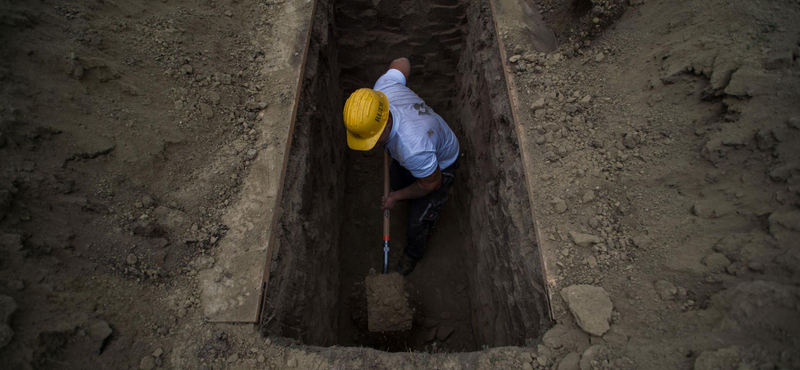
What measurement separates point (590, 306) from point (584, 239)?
39 centimetres

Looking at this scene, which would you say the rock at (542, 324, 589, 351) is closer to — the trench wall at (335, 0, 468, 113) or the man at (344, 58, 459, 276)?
the man at (344, 58, 459, 276)

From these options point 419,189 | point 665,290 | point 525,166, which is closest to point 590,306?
point 665,290

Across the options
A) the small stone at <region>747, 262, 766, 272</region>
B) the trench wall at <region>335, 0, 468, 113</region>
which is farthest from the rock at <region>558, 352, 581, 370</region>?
the trench wall at <region>335, 0, 468, 113</region>

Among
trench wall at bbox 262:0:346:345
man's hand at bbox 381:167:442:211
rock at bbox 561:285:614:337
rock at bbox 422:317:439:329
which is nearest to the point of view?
rock at bbox 561:285:614:337

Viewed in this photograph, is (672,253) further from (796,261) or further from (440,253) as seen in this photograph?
(440,253)

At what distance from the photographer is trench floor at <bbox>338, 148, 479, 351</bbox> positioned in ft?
11.5

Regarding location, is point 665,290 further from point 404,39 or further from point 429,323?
point 404,39

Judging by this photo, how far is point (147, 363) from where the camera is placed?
6.04ft

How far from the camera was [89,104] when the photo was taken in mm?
2225

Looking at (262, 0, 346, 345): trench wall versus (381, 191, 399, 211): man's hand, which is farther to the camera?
(381, 191, 399, 211): man's hand

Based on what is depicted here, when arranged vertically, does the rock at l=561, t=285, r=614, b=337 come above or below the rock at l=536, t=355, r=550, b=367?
above

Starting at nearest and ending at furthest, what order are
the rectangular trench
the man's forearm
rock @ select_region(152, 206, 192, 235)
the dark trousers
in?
rock @ select_region(152, 206, 192, 235), the rectangular trench, the man's forearm, the dark trousers

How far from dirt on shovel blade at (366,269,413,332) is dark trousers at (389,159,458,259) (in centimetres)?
65

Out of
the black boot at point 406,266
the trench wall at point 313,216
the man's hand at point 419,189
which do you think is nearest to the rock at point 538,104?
the man's hand at point 419,189
